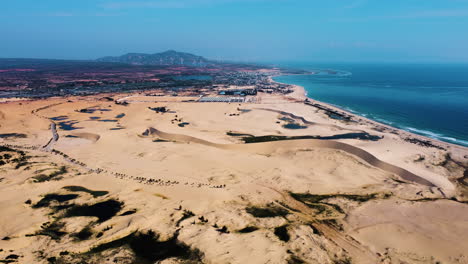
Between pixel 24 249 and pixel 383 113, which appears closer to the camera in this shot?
pixel 24 249

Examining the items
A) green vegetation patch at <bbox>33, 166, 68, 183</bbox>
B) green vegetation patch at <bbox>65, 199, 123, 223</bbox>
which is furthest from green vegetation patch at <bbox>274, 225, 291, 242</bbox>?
green vegetation patch at <bbox>33, 166, 68, 183</bbox>

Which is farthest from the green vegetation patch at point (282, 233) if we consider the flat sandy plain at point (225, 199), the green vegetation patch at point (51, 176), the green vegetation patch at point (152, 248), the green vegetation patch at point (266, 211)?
the green vegetation patch at point (51, 176)

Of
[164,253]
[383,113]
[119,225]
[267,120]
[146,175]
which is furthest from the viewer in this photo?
[383,113]

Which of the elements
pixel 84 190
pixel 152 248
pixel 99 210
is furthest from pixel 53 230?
pixel 152 248

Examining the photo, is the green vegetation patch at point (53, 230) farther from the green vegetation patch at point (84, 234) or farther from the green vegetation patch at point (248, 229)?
the green vegetation patch at point (248, 229)

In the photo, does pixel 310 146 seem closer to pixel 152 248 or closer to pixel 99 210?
pixel 152 248

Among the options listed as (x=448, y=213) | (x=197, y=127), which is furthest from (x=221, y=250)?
(x=197, y=127)

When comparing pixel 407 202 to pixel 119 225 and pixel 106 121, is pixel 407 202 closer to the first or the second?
pixel 119 225
